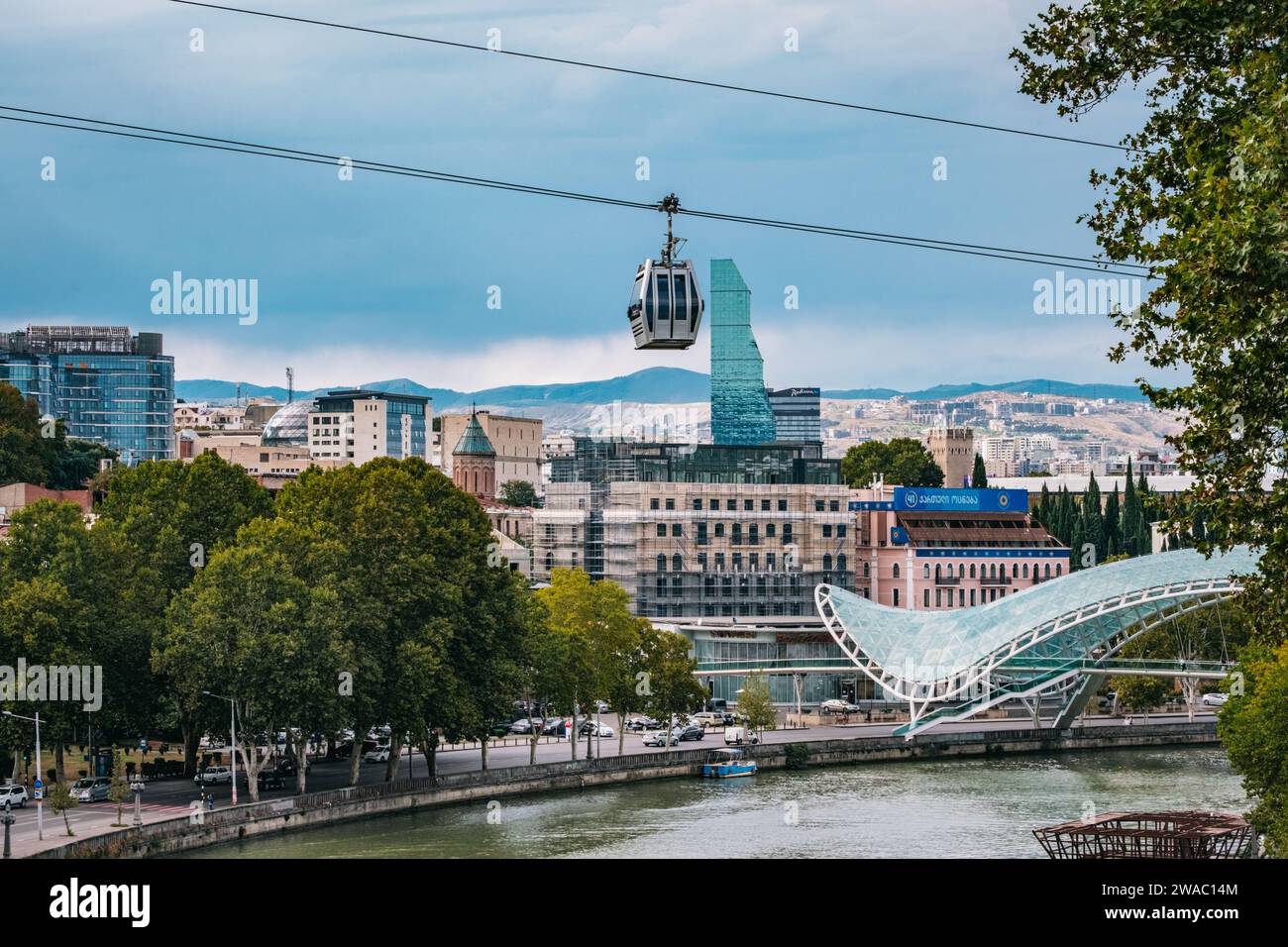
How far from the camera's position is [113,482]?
41062 millimetres

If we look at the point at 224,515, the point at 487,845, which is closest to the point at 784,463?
the point at 224,515

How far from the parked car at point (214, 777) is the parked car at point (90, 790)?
5.92 ft

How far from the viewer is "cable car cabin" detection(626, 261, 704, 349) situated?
658 inches

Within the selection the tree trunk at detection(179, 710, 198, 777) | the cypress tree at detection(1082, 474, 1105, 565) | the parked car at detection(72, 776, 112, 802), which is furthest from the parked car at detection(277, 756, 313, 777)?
the cypress tree at detection(1082, 474, 1105, 565)

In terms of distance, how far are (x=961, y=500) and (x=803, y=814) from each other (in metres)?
29.2

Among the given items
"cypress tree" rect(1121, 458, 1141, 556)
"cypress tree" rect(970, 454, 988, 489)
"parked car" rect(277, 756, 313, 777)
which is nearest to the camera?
"parked car" rect(277, 756, 313, 777)

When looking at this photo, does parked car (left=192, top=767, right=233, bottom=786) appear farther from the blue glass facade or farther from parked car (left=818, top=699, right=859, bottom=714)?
the blue glass facade

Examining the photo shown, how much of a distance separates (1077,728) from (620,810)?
59.5ft

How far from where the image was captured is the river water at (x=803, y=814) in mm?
30391

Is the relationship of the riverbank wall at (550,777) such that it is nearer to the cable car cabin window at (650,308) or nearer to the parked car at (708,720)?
the parked car at (708,720)

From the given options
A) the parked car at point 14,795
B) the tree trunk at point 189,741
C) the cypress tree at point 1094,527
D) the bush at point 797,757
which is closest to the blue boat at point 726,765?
the bush at point 797,757

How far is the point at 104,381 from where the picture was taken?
11794 centimetres

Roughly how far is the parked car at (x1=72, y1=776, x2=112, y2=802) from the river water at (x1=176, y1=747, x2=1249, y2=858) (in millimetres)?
4169
